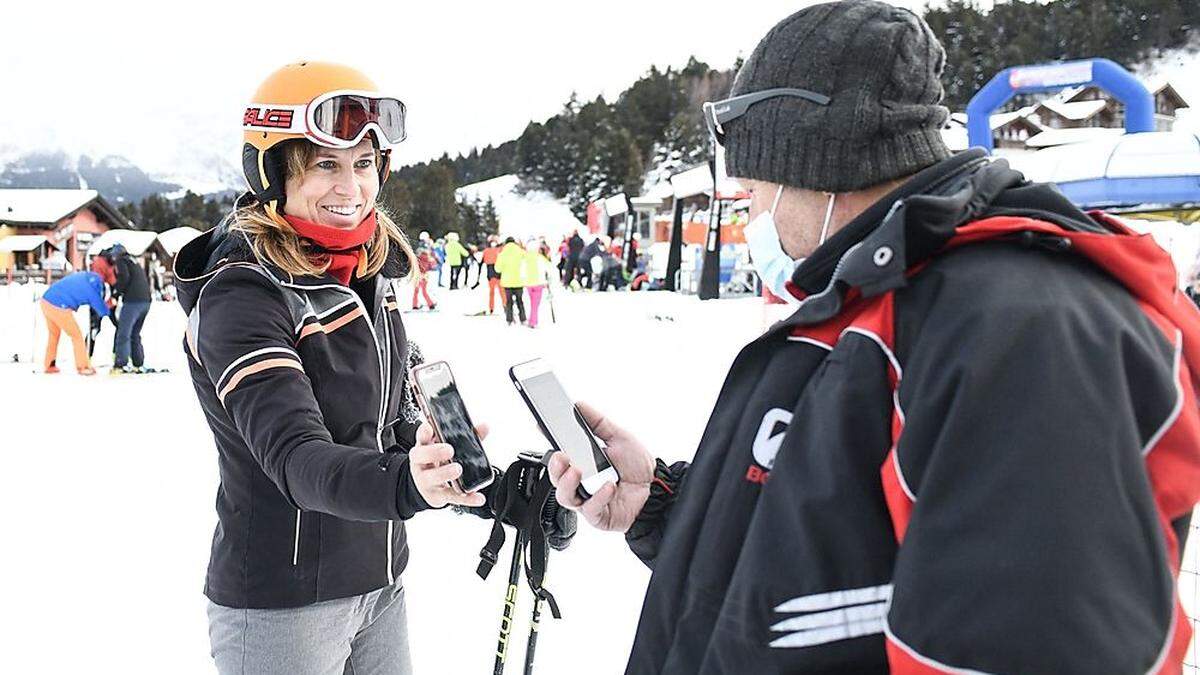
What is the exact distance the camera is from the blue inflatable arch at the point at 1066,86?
33.0 feet

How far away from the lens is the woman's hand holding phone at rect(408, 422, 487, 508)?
1505mm

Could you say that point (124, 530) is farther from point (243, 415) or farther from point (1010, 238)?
point (1010, 238)

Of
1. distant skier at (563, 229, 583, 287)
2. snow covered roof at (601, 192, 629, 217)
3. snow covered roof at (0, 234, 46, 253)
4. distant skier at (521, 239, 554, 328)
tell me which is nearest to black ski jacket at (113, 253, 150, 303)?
distant skier at (521, 239, 554, 328)

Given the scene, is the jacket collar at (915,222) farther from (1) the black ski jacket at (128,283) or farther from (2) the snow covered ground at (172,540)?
(1) the black ski jacket at (128,283)

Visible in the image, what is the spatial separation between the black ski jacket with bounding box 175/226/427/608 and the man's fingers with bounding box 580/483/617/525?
0.91ft

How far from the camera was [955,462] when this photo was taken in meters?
0.83

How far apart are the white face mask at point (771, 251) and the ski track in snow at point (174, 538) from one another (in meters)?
0.67

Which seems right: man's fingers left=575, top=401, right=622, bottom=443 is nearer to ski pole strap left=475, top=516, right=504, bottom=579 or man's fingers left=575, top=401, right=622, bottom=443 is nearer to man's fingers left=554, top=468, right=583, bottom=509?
man's fingers left=554, top=468, right=583, bottom=509

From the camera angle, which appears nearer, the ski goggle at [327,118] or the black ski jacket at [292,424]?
the black ski jacket at [292,424]

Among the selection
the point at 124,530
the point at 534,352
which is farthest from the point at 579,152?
the point at 124,530

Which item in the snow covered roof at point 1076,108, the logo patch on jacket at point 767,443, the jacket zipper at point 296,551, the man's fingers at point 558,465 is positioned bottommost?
the jacket zipper at point 296,551

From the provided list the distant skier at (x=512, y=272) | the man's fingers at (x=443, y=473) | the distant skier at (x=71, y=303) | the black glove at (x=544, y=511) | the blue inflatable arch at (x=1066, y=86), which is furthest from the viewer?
the distant skier at (x=512, y=272)

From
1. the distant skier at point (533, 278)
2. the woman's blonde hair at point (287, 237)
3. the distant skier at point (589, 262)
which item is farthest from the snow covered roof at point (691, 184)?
the woman's blonde hair at point (287, 237)

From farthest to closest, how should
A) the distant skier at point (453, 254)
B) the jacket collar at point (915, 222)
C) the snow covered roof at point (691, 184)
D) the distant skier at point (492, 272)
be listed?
the distant skier at point (453, 254)
the snow covered roof at point (691, 184)
the distant skier at point (492, 272)
the jacket collar at point (915, 222)
